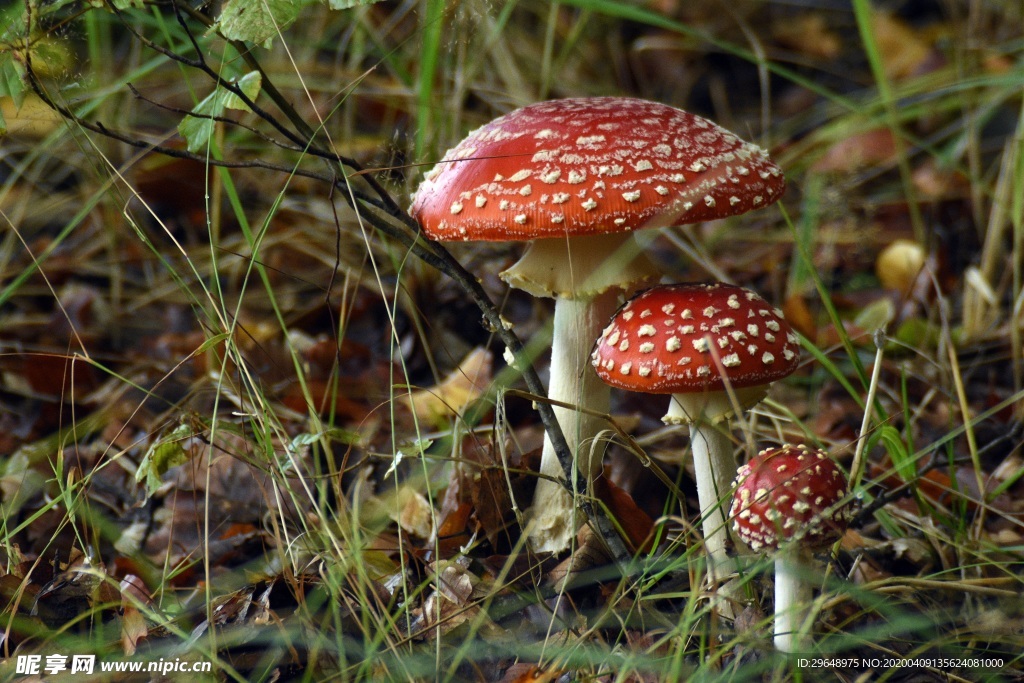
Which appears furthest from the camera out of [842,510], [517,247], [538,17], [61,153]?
[538,17]

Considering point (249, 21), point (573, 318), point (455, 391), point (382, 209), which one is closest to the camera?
point (249, 21)

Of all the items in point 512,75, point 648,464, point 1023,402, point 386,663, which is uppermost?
point 512,75

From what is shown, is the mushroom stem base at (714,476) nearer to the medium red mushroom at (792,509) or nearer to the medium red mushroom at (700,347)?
the medium red mushroom at (700,347)

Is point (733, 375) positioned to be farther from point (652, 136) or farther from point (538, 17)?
point (538, 17)

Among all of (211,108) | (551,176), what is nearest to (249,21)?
(211,108)

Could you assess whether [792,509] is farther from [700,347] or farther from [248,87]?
[248,87]

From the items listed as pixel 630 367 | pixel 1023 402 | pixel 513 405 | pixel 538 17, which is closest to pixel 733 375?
pixel 630 367

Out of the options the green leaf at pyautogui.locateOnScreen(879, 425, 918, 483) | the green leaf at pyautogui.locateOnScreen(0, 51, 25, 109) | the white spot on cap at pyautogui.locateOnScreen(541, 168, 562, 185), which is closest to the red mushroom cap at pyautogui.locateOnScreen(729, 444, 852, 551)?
the green leaf at pyautogui.locateOnScreen(879, 425, 918, 483)

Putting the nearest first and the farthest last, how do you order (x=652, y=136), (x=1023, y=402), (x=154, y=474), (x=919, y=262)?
1. (x=154, y=474)
2. (x=652, y=136)
3. (x=1023, y=402)
4. (x=919, y=262)
